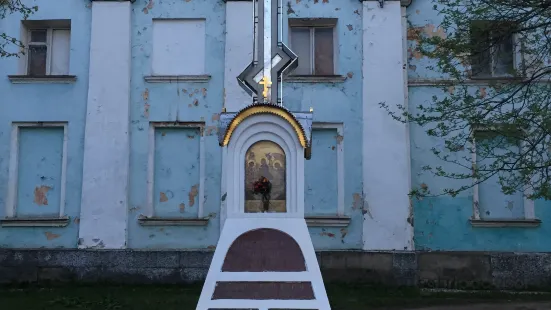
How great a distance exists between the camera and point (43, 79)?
13.6m

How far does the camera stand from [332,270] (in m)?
12.7

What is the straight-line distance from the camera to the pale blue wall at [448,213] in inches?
510

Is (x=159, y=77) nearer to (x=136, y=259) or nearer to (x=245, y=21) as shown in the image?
(x=245, y=21)

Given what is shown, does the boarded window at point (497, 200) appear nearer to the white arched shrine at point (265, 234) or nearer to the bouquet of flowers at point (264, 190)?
the white arched shrine at point (265, 234)

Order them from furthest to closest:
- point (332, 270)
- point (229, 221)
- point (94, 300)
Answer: point (332, 270) < point (94, 300) < point (229, 221)

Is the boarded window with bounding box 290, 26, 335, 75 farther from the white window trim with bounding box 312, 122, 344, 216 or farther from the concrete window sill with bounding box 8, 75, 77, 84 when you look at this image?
the concrete window sill with bounding box 8, 75, 77, 84

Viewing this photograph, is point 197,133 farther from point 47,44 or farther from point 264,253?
point 264,253

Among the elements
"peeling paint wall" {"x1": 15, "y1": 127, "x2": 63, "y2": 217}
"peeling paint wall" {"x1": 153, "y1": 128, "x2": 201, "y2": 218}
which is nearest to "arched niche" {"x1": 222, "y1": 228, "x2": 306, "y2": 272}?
"peeling paint wall" {"x1": 153, "y1": 128, "x2": 201, "y2": 218}

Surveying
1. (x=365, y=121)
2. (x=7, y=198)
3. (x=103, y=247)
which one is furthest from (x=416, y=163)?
(x=7, y=198)

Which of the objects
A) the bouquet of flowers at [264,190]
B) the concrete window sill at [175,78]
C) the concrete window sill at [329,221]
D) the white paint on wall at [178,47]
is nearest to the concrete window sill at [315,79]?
the concrete window sill at [175,78]

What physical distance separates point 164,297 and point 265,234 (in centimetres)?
445

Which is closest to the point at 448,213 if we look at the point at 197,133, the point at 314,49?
the point at 314,49

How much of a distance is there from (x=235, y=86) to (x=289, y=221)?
5.70 metres

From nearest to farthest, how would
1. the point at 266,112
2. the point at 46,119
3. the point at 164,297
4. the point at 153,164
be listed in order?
1. the point at 266,112
2. the point at 164,297
3. the point at 153,164
4. the point at 46,119
